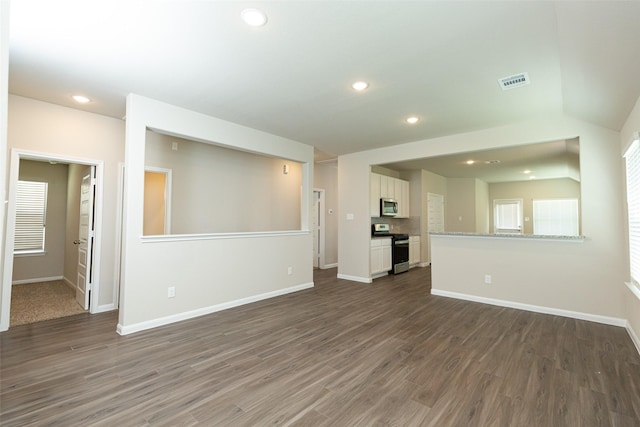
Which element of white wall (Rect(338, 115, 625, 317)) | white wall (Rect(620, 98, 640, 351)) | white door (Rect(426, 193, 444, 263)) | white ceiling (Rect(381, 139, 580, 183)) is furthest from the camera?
white door (Rect(426, 193, 444, 263))

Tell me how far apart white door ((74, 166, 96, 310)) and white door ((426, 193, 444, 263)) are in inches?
284

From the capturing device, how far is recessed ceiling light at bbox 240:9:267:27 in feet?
6.64

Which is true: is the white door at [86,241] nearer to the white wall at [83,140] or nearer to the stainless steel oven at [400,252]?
the white wall at [83,140]

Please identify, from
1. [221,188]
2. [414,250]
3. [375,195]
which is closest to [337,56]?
[221,188]

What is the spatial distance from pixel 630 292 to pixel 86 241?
677cm

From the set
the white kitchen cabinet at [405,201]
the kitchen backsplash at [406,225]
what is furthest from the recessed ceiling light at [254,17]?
the kitchen backsplash at [406,225]

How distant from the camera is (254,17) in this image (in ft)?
6.80

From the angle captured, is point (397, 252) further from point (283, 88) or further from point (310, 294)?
point (283, 88)

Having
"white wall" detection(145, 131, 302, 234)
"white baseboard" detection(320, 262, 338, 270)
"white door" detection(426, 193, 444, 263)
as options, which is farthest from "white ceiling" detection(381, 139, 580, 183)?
"white baseboard" detection(320, 262, 338, 270)

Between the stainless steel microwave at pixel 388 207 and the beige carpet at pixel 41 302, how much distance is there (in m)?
5.58

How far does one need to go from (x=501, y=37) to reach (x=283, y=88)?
2.02 m

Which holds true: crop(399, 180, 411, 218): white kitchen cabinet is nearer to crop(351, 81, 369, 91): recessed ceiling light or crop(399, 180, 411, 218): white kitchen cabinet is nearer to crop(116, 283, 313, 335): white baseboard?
crop(116, 283, 313, 335): white baseboard

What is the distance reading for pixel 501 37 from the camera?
7.43ft

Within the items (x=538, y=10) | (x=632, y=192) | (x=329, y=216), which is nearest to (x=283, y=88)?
(x=538, y=10)
